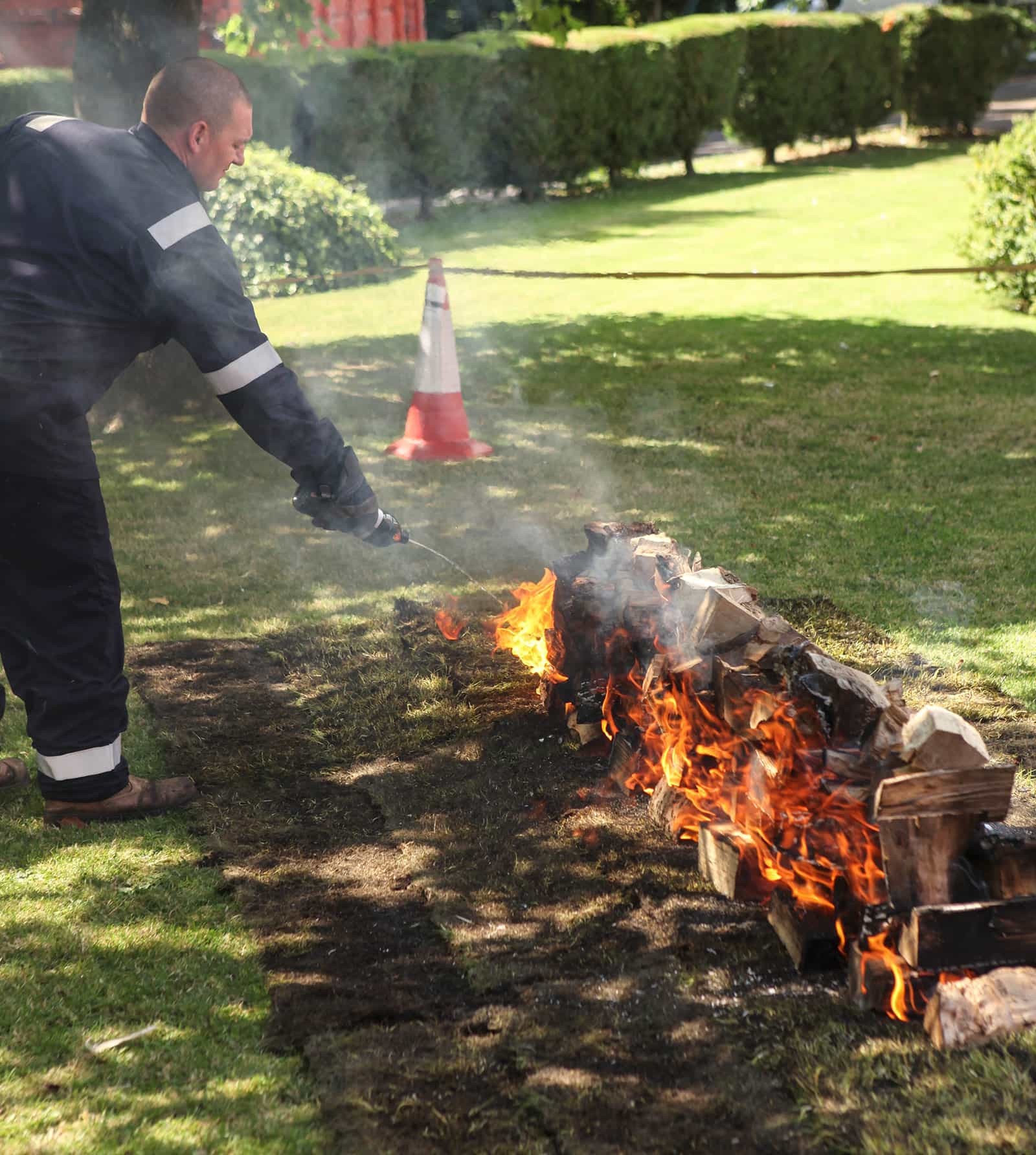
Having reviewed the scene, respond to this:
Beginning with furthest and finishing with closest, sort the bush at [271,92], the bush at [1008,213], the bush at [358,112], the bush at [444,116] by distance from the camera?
the bush at [444,116], the bush at [358,112], the bush at [271,92], the bush at [1008,213]

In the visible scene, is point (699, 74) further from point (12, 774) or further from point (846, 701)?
point (846, 701)

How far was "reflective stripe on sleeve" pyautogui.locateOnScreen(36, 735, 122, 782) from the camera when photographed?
3830mm

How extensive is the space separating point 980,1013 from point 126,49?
25.5 ft

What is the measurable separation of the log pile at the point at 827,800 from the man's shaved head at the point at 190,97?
1.95 meters

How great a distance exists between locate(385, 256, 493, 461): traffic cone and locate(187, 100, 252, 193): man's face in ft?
12.7

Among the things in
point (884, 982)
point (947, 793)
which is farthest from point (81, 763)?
point (947, 793)

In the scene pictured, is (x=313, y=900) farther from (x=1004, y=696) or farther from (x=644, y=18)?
(x=644, y=18)

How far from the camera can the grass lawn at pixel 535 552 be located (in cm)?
267

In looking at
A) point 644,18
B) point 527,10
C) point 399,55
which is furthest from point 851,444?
point 644,18

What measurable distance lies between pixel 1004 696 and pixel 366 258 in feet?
35.2

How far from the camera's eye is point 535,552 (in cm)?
A: 622

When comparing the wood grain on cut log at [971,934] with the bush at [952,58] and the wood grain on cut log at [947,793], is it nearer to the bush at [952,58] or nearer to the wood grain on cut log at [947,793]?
the wood grain on cut log at [947,793]

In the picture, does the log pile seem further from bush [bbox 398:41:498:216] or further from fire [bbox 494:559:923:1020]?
bush [bbox 398:41:498:216]

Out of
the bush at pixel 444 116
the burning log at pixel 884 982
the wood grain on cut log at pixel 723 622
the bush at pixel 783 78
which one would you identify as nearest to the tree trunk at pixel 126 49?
the wood grain on cut log at pixel 723 622
